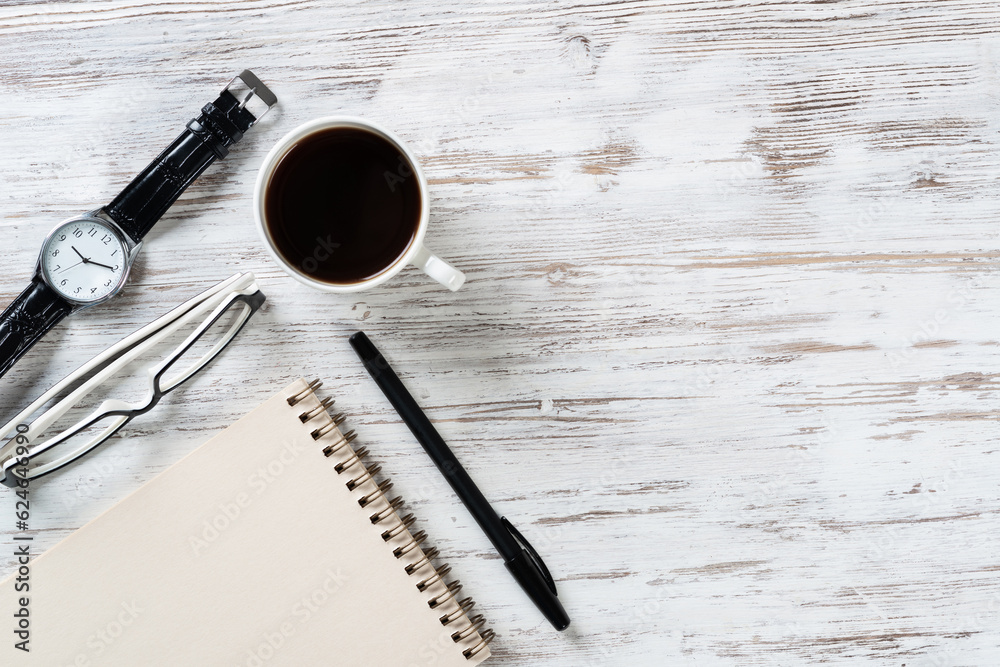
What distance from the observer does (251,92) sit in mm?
697

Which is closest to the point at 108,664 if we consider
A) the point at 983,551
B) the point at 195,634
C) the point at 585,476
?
the point at 195,634

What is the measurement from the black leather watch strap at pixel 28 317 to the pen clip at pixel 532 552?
0.55 m

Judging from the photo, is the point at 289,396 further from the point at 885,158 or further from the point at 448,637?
the point at 885,158

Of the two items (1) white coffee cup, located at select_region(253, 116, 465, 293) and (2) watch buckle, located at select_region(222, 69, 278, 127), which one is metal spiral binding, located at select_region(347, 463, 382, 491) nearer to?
(1) white coffee cup, located at select_region(253, 116, 465, 293)

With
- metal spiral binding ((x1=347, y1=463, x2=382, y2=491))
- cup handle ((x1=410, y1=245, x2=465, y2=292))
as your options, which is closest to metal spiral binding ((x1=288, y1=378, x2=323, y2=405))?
metal spiral binding ((x1=347, y1=463, x2=382, y2=491))

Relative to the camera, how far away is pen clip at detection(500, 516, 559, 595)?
0.75m

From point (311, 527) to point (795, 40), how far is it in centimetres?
79

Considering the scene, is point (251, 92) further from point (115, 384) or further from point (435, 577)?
point (435, 577)

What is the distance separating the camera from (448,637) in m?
0.73

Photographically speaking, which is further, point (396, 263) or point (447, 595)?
point (447, 595)

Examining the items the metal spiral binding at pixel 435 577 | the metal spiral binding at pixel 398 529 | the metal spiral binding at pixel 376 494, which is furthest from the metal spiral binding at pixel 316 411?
the metal spiral binding at pixel 435 577

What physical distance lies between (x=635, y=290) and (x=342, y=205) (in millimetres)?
346

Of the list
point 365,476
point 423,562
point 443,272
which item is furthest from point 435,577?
point 443,272

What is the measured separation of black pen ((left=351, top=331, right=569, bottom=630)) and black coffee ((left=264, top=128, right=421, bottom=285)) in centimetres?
12
